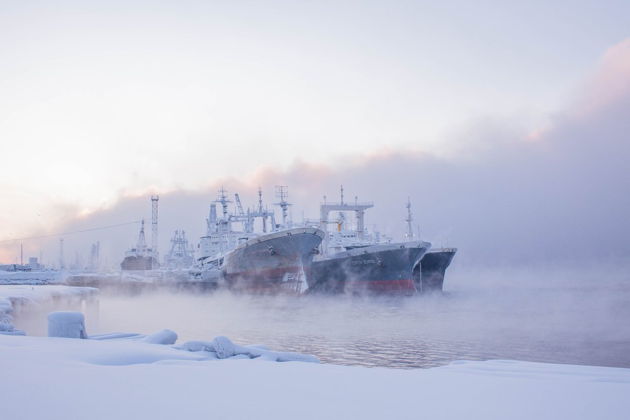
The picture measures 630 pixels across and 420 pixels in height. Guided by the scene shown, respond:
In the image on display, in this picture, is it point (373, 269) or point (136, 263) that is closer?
point (373, 269)

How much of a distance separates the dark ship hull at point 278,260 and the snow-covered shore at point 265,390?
1636 inches

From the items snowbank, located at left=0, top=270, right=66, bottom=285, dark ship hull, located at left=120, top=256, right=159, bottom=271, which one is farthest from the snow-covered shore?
dark ship hull, located at left=120, top=256, right=159, bottom=271

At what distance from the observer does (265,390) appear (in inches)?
183

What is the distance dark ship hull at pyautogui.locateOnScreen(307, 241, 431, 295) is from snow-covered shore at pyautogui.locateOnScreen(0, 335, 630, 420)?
41.1 m

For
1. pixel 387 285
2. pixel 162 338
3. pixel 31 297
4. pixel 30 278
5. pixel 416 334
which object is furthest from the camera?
pixel 30 278

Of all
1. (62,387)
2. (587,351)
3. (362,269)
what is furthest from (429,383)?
(362,269)

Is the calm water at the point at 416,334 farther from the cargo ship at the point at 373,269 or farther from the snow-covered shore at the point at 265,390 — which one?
the cargo ship at the point at 373,269

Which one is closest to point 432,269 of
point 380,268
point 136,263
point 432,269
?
point 432,269

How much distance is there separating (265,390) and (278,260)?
4536 cm

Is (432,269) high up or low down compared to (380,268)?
down

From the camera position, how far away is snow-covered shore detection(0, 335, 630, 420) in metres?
3.85

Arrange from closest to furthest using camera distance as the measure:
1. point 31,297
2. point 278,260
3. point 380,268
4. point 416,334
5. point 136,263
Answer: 1. point 31,297
2. point 416,334
3. point 380,268
4. point 278,260
5. point 136,263

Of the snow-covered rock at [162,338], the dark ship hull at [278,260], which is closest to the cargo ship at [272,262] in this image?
the dark ship hull at [278,260]

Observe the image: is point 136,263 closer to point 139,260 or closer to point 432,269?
point 139,260
